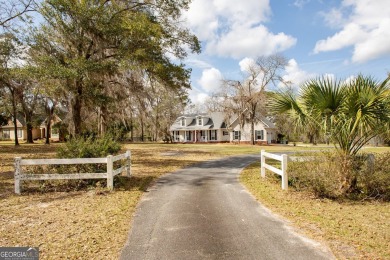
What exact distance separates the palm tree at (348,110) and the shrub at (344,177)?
0.40 metres

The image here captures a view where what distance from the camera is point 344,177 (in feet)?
29.0

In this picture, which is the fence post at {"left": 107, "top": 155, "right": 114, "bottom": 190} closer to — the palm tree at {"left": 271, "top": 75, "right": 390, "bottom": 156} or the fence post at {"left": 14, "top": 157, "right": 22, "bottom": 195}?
the fence post at {"left": 14, "top": 157, "right": 22, "bottom": 195}

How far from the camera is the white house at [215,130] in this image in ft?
170

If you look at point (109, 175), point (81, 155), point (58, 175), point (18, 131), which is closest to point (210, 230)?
point (109, 175)

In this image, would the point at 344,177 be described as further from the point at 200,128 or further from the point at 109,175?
the point at 200,128

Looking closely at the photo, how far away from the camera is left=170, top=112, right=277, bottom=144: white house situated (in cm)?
5175

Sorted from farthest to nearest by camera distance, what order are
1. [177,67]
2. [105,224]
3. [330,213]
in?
[177,67] → [330,213] → [105,224]

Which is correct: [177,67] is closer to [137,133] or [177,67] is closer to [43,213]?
[43,213]

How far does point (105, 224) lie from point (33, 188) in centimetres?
481

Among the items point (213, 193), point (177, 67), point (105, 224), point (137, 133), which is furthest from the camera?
point (137, 133)

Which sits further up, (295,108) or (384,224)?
(295,108)

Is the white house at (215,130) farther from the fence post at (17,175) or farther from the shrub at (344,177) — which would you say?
the fence post at (17,175)

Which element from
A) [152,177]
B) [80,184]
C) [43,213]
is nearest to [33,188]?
[80,184]

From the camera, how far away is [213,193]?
9.27m
